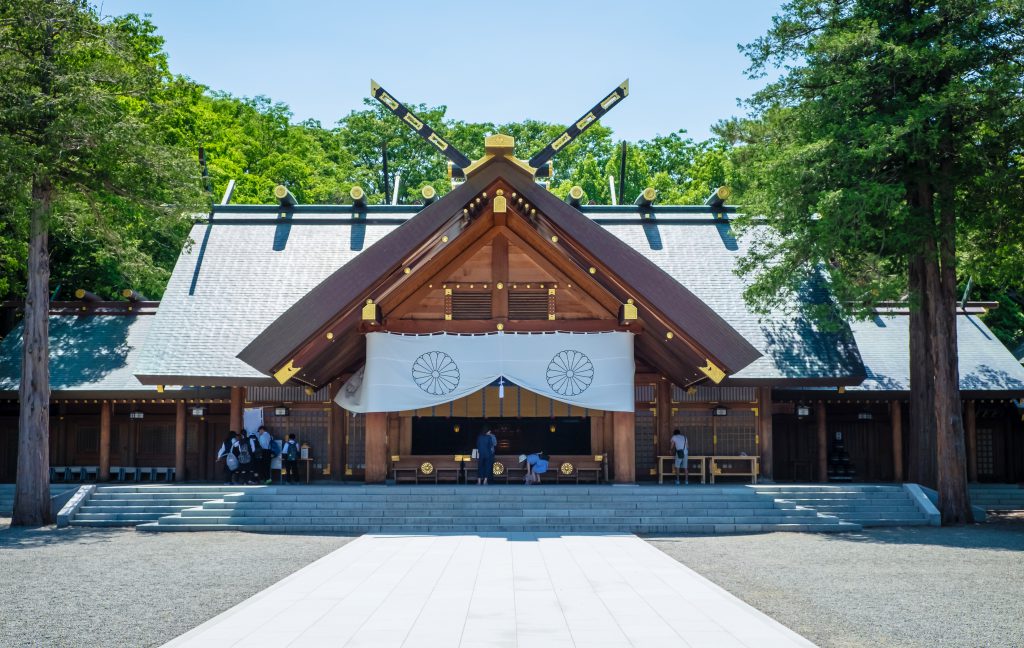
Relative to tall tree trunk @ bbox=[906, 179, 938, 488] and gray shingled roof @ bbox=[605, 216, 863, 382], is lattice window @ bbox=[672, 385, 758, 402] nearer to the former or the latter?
gray shingled roof @ bbox=[605, 216, 863, 382]

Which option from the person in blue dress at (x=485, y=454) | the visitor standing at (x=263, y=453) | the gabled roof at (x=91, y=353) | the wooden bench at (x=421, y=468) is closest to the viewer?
the person in blue dress at (x=485, y=454)

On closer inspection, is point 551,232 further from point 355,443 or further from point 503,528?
point 355,443

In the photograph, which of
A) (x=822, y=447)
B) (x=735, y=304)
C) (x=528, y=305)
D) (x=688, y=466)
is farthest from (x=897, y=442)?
(x=528, y=305)

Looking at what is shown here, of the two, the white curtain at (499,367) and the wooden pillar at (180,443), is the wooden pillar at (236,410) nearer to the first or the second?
the wooden pillar at (180,443)

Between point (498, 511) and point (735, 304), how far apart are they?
8739 millimetres

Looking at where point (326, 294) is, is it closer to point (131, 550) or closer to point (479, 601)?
point (131, 550)

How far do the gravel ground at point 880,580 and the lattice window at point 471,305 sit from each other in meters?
6.43

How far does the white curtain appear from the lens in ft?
61.5

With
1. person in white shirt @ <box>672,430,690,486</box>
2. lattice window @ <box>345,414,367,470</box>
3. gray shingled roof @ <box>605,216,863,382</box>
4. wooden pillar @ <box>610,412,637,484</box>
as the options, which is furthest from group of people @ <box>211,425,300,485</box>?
gray shingled roof @ <box>605,216,863,382</box>

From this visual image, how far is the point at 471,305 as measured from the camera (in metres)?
19.8

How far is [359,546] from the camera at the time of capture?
1405 centimetres

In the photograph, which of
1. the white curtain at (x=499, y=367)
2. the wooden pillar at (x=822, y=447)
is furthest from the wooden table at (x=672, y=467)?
the wooden pillar at (x=822, y=447)

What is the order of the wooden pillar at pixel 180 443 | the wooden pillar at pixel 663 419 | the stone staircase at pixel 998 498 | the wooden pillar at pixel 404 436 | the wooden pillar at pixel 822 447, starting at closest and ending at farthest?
the wooden pillar at pixel 404 436 < the stone staircase at pixel 998 498 < the wooden pillar at pixel 663 419 < the wooden pillar at pixel 180 443 < the wooden pillar at pixel 822 447

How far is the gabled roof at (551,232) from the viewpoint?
16922 millimetres
